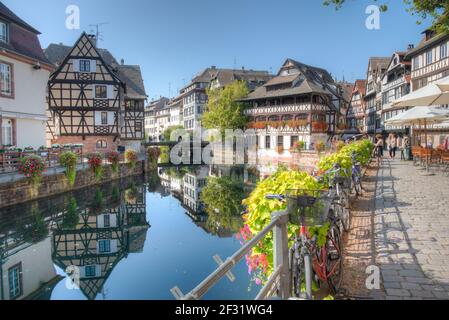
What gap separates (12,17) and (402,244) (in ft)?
71.1

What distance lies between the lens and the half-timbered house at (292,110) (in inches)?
1491

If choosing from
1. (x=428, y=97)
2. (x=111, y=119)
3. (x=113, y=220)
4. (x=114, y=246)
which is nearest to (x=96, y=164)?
(x=113, y=220)

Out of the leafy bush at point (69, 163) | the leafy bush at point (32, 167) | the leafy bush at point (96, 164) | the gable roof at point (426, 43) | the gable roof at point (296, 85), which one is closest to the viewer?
the leafy bush at point (32, 167)

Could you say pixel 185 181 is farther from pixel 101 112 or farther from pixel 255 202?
pixel 255 202

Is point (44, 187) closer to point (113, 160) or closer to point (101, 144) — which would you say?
point (113, 160)

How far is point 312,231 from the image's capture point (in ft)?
12.5

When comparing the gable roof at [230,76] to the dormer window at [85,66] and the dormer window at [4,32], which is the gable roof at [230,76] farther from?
the dormer window at [4,32]

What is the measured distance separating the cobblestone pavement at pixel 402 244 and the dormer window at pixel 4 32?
1878 centimetres

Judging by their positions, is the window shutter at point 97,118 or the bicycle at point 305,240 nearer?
the bicycle at point 305,240

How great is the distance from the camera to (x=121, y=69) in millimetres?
40719

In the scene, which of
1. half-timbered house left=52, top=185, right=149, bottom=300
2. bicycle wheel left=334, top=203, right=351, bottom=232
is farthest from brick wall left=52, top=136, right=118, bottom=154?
bicycle wheel left=334, top=203, right=351, bottom=232

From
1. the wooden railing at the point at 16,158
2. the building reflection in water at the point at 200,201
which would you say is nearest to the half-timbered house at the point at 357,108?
the building reflection in water at the point at 200,201

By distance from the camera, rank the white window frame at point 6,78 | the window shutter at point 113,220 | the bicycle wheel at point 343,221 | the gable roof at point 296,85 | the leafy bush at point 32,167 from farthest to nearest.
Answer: the gable roof at point 296,85 < the white window frame at point 6,78 < the leafy bush at point 32,167 < the window shutter at point 113,220 < the bicycle wheel at point 343,221

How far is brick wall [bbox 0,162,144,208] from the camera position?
1505cm
